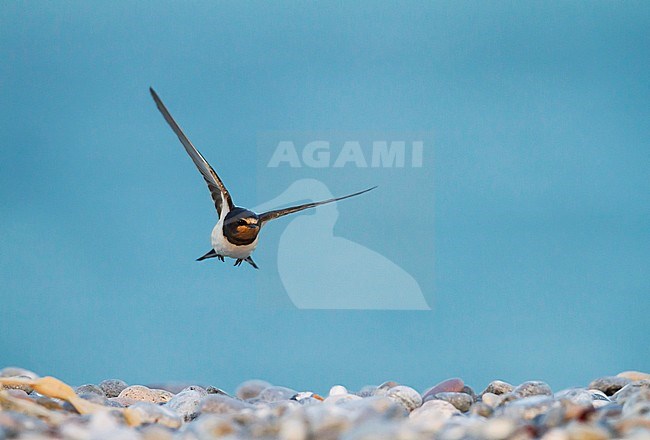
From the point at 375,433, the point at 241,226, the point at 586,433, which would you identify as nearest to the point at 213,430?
the point at 375,433

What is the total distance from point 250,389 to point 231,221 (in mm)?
549

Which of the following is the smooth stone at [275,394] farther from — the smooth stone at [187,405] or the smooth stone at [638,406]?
the smooth stone at [638,406]

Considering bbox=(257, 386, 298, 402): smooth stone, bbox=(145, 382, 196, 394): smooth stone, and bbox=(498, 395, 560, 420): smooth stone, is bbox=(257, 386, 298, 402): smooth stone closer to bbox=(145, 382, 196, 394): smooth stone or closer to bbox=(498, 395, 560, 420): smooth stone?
bbox=(145, 382, 196, 394): smooth stone

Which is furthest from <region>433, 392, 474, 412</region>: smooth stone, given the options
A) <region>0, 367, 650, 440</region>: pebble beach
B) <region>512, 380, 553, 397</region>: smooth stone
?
<region>512, 380, 553, 397</region>: smooth stone

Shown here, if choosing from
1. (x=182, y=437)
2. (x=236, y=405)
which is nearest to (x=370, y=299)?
(x=236, y=405)

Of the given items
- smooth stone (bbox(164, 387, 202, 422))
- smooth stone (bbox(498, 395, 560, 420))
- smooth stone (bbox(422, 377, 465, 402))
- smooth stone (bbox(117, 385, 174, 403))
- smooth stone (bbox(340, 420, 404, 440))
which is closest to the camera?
smooth stone (bbox(340, 420, 404, 440))

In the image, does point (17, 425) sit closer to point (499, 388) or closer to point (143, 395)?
point (143, 395)

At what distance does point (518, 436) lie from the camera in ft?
3.45

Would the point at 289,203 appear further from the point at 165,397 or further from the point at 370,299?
the point at 165,397

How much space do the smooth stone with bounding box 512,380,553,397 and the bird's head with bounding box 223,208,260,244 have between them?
974 millimetres

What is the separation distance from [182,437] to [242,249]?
1330mm

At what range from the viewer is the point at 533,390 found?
183 centimetres

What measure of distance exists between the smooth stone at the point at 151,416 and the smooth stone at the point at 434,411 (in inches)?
19.2

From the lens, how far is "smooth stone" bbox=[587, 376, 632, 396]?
6.58ft
